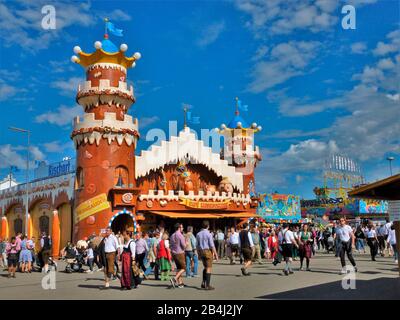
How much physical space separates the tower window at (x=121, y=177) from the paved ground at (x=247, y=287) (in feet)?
36.2

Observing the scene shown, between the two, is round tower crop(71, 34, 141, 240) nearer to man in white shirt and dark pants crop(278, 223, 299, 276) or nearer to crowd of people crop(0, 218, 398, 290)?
crowd of people crop(0, 218, 398, 290)

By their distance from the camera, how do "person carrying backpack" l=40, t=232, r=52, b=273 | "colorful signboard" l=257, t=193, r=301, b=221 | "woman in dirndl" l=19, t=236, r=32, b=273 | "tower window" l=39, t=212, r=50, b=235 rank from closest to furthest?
"person carrying backpack" l=40, t=232, r=52, b=273 → "woman in dirndl" l=19, t=236, r=32, b=273 → "tower window" l=39, t=212, r=50, b=235 → "colorful signboard" l=257, t=193, r=301, b=221

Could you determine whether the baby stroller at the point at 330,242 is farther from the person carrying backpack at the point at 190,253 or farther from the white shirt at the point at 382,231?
the person carrying backpack at the point at 190,253

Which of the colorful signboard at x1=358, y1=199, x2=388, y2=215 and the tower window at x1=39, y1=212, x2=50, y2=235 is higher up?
the colorful signboard at x1=358, y1=199, x2=388, y2=215

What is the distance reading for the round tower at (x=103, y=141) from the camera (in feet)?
82.1

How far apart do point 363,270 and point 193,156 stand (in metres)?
17.9

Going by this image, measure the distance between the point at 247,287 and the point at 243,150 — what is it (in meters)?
23.7

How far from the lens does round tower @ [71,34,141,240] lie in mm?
25016

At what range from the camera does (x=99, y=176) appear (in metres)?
25.2

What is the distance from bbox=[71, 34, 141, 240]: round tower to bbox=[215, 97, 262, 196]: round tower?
9.66 m

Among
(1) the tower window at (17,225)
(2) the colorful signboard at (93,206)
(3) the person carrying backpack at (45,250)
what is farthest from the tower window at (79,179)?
(1) the tower window at (17,225)

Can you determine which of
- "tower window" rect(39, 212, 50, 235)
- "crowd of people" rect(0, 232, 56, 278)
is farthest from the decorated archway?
"crowd of people" rect(0, 232, 56, 278)

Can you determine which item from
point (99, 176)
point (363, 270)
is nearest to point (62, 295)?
point (363, 270)
